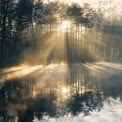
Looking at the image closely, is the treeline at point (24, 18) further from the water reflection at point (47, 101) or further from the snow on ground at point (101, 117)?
the snow on ground at point (101, 117)

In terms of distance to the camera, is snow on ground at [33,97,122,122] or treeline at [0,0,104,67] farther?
treeline at [0,0,104,67]

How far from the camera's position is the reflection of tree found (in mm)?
13039

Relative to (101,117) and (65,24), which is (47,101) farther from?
(65,24)

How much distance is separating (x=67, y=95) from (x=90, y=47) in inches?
2538

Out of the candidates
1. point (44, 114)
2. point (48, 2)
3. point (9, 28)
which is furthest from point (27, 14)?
point (44, 114)

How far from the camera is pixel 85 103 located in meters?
14.5

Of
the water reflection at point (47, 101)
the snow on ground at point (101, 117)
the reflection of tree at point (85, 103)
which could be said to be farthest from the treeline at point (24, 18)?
the snow on ground at point (101, 117)

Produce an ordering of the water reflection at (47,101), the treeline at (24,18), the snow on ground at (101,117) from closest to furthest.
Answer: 1. the snow on ground at (101,117)
2. the water reflection at (47,101)
3. the treeline at (24,18)

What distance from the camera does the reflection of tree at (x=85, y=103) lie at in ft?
42.8

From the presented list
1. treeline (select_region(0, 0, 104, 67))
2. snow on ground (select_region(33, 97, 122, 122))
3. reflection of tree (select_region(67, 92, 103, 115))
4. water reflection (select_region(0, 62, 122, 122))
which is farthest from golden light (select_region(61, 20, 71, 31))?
snow on ground (select_region(33, 97, 122, 122))

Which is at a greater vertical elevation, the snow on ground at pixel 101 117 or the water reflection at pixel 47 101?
the snow on ground at pixel 101 117

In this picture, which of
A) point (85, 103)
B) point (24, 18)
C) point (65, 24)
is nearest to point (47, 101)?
point (85, 103)

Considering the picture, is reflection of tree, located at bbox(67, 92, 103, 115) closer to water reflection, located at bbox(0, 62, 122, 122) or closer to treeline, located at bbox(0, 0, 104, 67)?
water reflection, located at bbox(0, 62, 122, 122)

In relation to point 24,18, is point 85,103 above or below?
below
